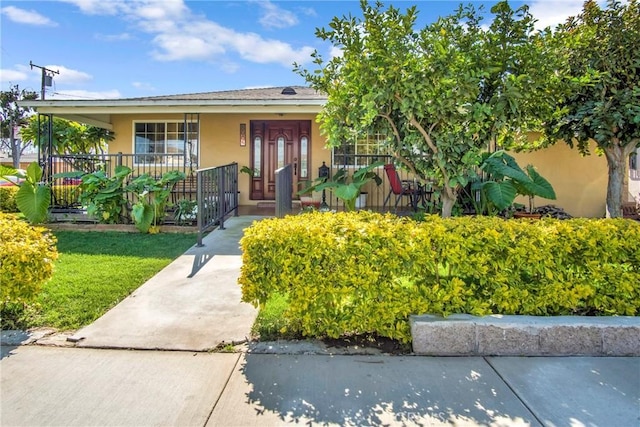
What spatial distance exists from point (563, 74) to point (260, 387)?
453cm

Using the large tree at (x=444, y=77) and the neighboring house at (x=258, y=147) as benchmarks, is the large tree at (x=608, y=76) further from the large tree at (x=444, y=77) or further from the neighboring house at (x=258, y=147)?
the neighboring house at (x=258, y=147)

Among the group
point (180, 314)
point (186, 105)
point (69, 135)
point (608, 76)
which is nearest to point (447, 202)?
point (180, 314)

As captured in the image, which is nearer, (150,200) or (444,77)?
(444,77)

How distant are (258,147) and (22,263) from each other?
7.60 meters

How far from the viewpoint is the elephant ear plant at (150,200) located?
302 inches

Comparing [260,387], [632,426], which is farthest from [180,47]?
[632,426]

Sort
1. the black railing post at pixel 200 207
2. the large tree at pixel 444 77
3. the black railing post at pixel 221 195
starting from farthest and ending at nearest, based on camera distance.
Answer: the black railing post at pixel 221 195 < the black railing post at pixel 200 207 < the large tree at pixel 444 77

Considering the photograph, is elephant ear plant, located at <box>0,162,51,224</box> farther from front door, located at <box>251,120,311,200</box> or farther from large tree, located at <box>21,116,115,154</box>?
front door, located at <box>251,120,311,200</box>

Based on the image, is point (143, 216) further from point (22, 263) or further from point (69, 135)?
point (69, 135)

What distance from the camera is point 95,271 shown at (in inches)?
201

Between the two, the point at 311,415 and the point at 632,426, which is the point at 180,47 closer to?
the point at 311,415

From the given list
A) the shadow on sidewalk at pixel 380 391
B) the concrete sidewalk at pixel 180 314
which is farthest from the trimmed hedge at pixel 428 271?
the concrete sidewalk at pixel 180 314

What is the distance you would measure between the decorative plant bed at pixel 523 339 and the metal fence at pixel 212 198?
436 cm

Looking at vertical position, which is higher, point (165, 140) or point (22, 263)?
point (165, 140)
